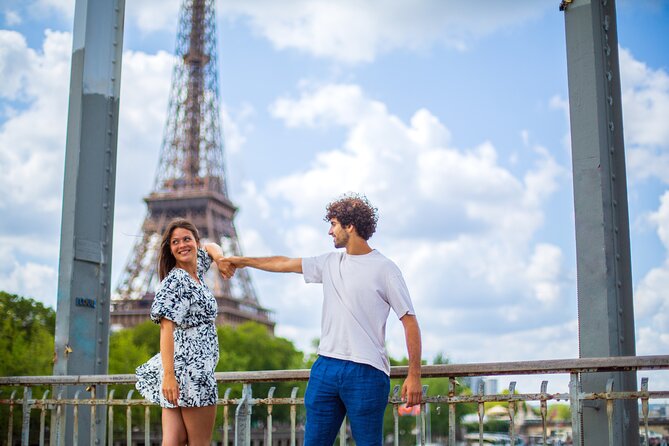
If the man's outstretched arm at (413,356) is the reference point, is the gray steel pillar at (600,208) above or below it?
above

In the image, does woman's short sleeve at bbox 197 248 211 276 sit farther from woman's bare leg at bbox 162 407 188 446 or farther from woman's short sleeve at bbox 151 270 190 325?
woman's bare leg at bbox 162 407 188 446

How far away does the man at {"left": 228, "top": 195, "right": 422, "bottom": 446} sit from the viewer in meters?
3.74

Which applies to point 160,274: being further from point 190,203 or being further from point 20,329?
point 190,203

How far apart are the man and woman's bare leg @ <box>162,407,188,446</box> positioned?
0.64 m

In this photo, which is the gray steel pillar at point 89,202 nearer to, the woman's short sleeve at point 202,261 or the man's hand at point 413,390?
the woman's short sleeve at point 202,261

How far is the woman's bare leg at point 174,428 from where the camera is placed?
396cm

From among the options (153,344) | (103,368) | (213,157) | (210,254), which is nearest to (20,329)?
(153,344)

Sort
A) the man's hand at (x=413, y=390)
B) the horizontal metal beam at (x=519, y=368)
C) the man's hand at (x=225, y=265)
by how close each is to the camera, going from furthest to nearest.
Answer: the man's hand at (x=225, y=265), the horizontal metal beam at (x=519, y=368), the man's hand at (x=413, y=390)

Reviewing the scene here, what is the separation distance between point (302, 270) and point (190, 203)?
54.0 m

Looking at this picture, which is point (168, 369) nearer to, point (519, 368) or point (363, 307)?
point (363, 307)

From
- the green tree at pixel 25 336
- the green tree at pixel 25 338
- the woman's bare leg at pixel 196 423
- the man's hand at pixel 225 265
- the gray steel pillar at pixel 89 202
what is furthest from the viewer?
the green tree at pixel 25 336

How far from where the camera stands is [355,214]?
394 centimetres

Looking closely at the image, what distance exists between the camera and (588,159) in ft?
15.8

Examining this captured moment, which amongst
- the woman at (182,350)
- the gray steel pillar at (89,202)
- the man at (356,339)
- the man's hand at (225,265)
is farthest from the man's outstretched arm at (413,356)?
the gray steel pillar at (89,202)
